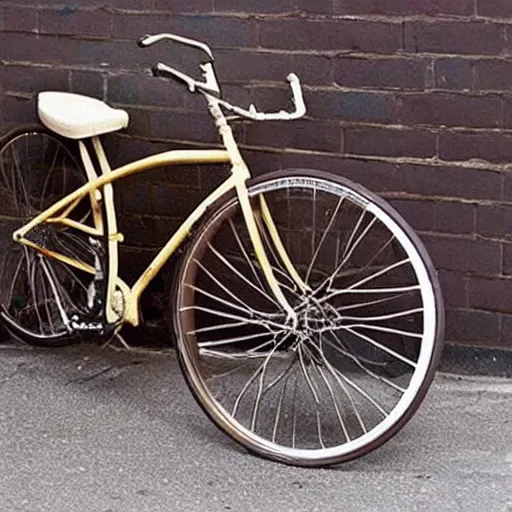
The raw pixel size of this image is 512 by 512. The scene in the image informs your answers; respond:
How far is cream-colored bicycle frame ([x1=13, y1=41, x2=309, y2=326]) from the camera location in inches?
165

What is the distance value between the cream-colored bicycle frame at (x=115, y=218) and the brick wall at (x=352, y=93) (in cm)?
32

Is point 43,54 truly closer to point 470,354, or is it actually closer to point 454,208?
point 454,208

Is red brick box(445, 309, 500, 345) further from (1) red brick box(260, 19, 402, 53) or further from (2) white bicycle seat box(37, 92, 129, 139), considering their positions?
(2) white bicycle seat box(37, 92, 129, 139)

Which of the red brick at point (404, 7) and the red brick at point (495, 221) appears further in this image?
the red brick at point (495, 221)

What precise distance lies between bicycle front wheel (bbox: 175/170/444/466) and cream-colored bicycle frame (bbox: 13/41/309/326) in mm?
52

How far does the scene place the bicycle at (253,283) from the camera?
13.7ft

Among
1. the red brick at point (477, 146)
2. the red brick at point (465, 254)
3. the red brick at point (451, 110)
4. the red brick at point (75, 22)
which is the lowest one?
the red brick at point (465, 254)

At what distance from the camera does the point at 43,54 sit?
4.96m

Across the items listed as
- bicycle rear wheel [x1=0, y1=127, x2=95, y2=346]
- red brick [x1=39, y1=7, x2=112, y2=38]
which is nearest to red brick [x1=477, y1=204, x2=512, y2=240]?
bicycle rear wheel [x1=0, y1=127, x2=95, y2=346]

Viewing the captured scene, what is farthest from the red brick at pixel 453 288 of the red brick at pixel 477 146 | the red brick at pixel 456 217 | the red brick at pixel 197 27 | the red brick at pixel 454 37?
the red brick at pixel 197 27

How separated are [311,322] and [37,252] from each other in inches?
46.9

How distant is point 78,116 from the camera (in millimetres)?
4512

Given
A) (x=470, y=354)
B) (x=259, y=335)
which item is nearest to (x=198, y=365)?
(x=259, y=335)

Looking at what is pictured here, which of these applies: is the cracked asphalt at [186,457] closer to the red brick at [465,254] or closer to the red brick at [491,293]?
the red brick at [491,293]
